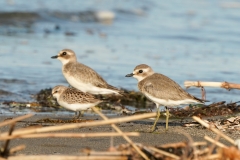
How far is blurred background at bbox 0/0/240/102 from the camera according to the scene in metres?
12.2

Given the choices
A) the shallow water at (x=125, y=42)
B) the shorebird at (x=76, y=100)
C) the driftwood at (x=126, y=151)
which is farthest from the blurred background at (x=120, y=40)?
the driftwood at (x=126, y=151)

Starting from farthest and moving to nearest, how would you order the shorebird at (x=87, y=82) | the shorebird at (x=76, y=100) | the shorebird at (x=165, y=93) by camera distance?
the shorebird at (x=87, y=82) → the shorebird at (x=76, y=100) → the shorebird at (x=165, y=93)

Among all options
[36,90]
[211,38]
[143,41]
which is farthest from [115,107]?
[211,38]

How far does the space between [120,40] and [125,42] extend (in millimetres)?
309

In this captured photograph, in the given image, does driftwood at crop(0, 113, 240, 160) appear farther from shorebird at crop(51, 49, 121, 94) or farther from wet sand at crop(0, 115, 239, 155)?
shorebird at crop(51, 49, 121, 94)

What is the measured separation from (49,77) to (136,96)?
2.37m

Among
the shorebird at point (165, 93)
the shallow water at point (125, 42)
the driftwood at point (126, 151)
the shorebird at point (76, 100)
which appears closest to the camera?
the driftwood at point (126, 151)

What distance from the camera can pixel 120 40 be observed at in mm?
16359

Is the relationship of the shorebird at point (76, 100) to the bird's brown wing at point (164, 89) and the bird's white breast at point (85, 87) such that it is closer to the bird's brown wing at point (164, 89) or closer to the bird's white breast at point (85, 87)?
the bird's white breast at point (85, 87)

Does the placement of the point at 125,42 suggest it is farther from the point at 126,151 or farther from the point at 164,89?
the point at 126,151

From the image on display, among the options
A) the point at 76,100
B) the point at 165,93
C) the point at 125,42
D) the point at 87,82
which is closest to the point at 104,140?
the point at 165,93

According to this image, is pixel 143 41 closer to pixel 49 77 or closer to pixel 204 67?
pixel 204 67

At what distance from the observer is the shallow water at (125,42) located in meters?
12.1

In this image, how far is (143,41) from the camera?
1644cm
